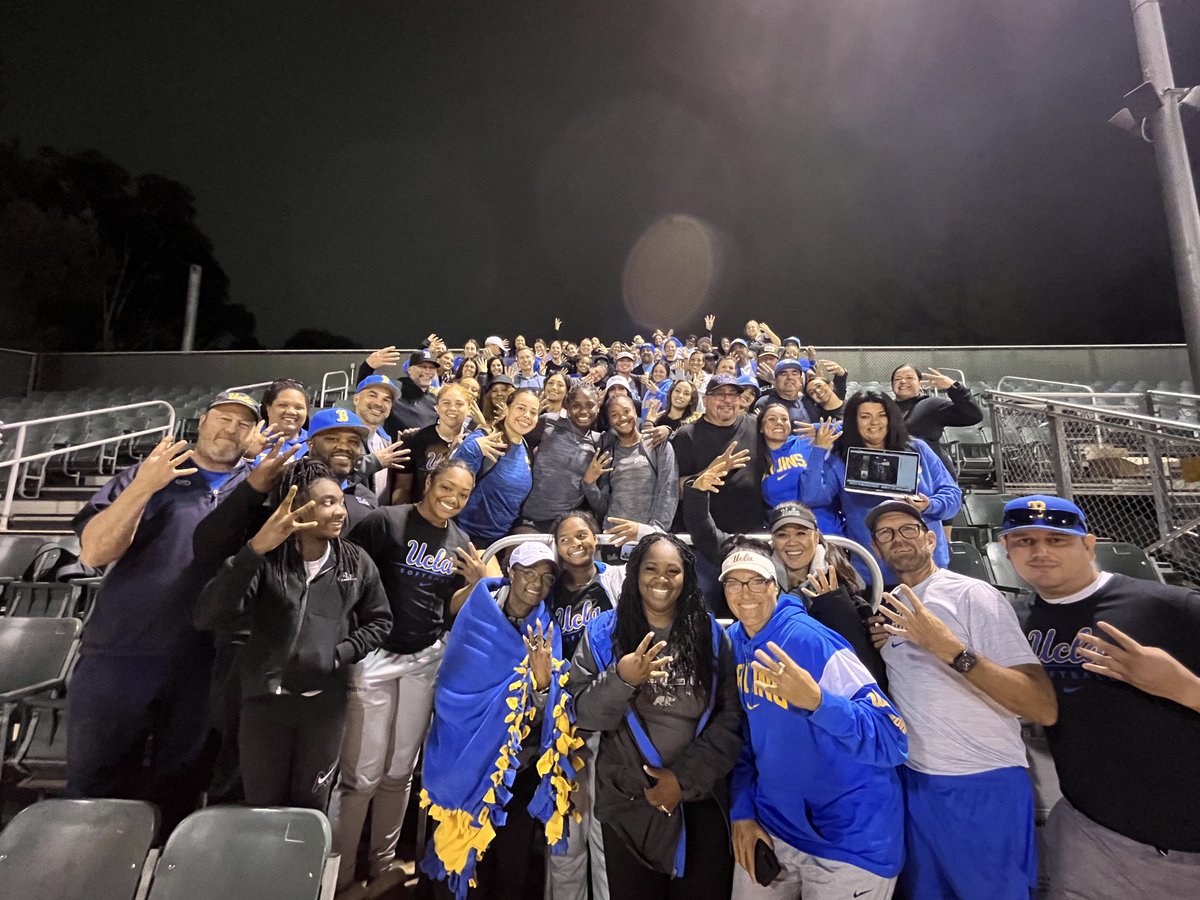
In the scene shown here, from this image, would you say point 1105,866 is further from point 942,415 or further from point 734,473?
point 942,415

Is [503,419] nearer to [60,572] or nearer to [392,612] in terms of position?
[392,612]

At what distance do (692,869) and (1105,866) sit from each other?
1.44 m

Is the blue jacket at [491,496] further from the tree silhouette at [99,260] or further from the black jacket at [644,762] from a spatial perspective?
the tree silhouette at [99,260]

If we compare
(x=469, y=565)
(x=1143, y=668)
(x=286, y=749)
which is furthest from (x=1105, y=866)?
(x=286, y=749)

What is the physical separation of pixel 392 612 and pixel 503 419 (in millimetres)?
→ 1807

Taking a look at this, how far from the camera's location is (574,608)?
2709 millimetres

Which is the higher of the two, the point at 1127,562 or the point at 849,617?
the point at 1127,562

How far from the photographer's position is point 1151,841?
73.1 inches

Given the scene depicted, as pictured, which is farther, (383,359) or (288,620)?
(383,359)

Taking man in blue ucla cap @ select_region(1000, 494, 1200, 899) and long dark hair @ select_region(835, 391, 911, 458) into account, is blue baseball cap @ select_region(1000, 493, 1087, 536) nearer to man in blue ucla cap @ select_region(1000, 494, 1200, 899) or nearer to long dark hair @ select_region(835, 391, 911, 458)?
man in blue ucla cap @ select_region(1000, 494, 1200, 899)

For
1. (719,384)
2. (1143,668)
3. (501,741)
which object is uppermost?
(719,384)

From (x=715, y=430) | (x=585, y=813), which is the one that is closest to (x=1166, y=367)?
A: (x=715, y=430)

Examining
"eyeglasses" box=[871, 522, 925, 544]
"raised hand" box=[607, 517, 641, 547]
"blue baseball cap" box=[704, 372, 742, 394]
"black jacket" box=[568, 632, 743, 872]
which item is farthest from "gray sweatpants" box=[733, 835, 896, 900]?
"blue baseball cap" box=[704, 372, 742, 394]

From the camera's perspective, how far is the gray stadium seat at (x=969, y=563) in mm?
4137
